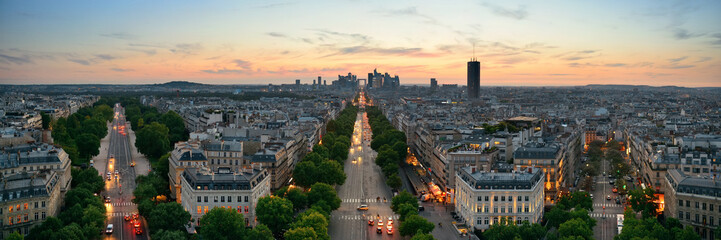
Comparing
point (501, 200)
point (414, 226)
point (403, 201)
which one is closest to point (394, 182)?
point (403, 201)

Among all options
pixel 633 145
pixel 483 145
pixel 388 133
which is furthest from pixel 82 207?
pixel 633 145

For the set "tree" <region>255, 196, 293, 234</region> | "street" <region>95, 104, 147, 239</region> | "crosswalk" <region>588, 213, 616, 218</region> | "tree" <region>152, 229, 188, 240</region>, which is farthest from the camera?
"crosswalk" <region>588, 213, 616, 218</region>

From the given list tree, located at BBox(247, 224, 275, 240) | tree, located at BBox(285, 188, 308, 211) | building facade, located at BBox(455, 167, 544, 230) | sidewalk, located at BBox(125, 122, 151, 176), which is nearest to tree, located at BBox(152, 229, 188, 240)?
tree, located at BBox(247, 224, 275, 240)

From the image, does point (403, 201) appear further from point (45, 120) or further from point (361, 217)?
point (45, 120)

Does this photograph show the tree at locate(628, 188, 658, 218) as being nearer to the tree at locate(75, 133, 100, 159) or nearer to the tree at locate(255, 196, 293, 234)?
the tree at locate(255, 196, 293, 234)

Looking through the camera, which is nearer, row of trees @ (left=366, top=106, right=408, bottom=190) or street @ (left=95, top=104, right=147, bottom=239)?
street @ (left=95, top=104, right=147, bottom=239)

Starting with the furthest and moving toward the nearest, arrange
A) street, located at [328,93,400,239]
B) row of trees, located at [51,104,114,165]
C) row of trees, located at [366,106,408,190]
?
row of trees, located at [51,104,114,165]
row of trees, located at [366,106,408,190]
street, located at [328,93,400,239]
